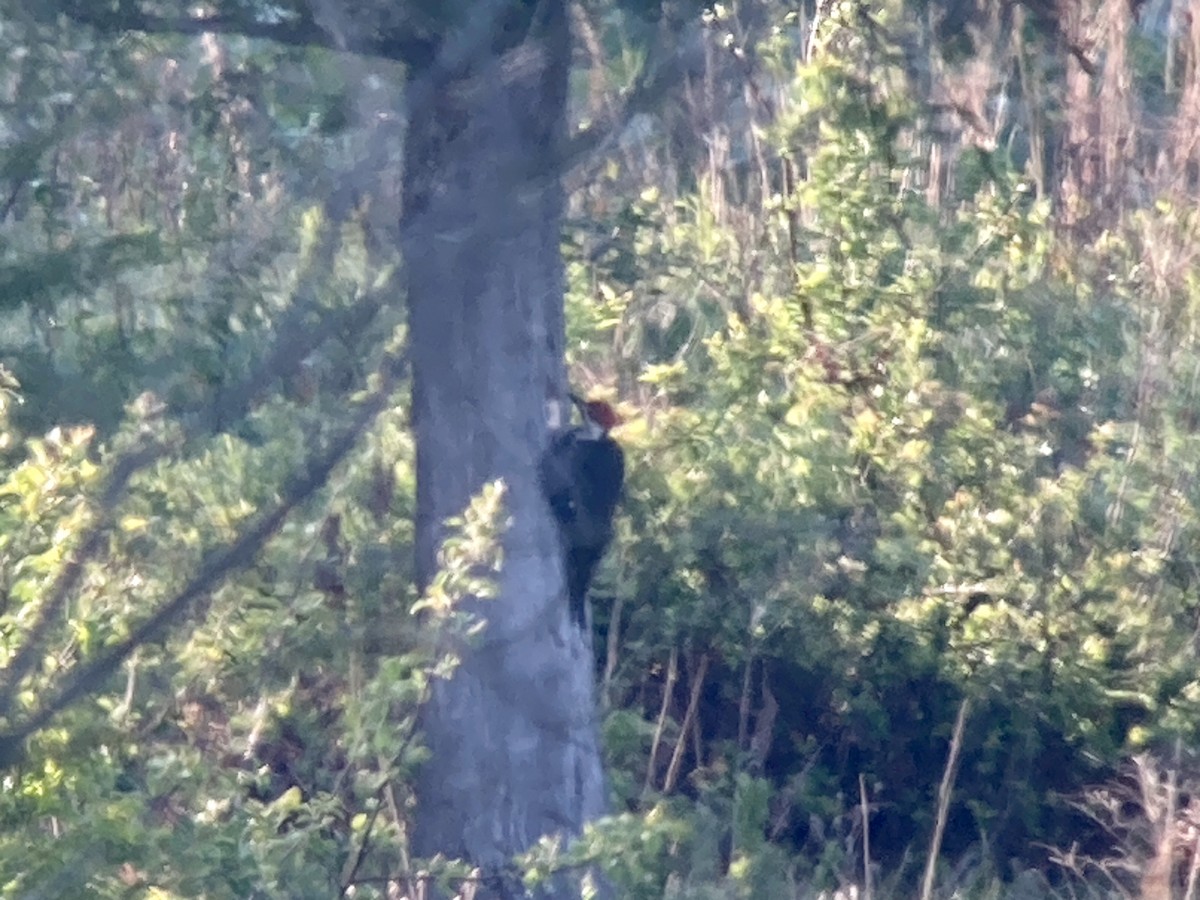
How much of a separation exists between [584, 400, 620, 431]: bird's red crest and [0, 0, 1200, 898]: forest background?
0.58 feet

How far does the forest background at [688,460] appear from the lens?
2445 mm

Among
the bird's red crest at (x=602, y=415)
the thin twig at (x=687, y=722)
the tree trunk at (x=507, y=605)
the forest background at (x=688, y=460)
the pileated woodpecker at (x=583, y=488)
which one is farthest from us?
the thin twig at (x=687, y=722)

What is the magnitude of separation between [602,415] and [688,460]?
2.31ft

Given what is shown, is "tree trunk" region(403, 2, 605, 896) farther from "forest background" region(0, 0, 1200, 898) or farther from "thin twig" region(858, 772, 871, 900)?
"thin twig" region(858, 772, 871, 900)

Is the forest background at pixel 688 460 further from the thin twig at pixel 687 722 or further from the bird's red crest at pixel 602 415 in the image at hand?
the bird's red crest at pixel 602 415

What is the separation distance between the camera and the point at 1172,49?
7.21 meters

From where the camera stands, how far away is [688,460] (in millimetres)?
5207

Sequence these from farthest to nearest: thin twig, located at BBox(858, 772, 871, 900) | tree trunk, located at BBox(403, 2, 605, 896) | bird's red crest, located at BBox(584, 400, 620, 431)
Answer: thin twig, located at BBox(858, 772, 871, 900) → bird's red crest, located at BBox(584, 400, 620, 431) → tree trunk, located at BBox(403, 2, 605, 896)

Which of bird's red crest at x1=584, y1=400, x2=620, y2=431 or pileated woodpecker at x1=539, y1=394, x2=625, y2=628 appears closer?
pileated woodpecker at x1=539, y1=394, x2=625, y2=628

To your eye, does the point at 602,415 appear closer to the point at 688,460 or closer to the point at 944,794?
the point at 688,460

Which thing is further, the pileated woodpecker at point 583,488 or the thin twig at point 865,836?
the thin twig at point 865,836

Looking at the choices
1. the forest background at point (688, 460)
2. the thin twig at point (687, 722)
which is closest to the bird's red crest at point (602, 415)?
the forest background at point (688, 460)

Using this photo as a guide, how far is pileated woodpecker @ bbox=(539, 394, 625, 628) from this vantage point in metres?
4.22

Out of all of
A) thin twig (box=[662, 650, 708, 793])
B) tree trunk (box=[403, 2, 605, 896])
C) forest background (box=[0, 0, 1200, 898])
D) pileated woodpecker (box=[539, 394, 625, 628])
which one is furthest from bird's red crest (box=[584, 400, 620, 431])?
thin twig (box=[662, 650, 708, 793])
